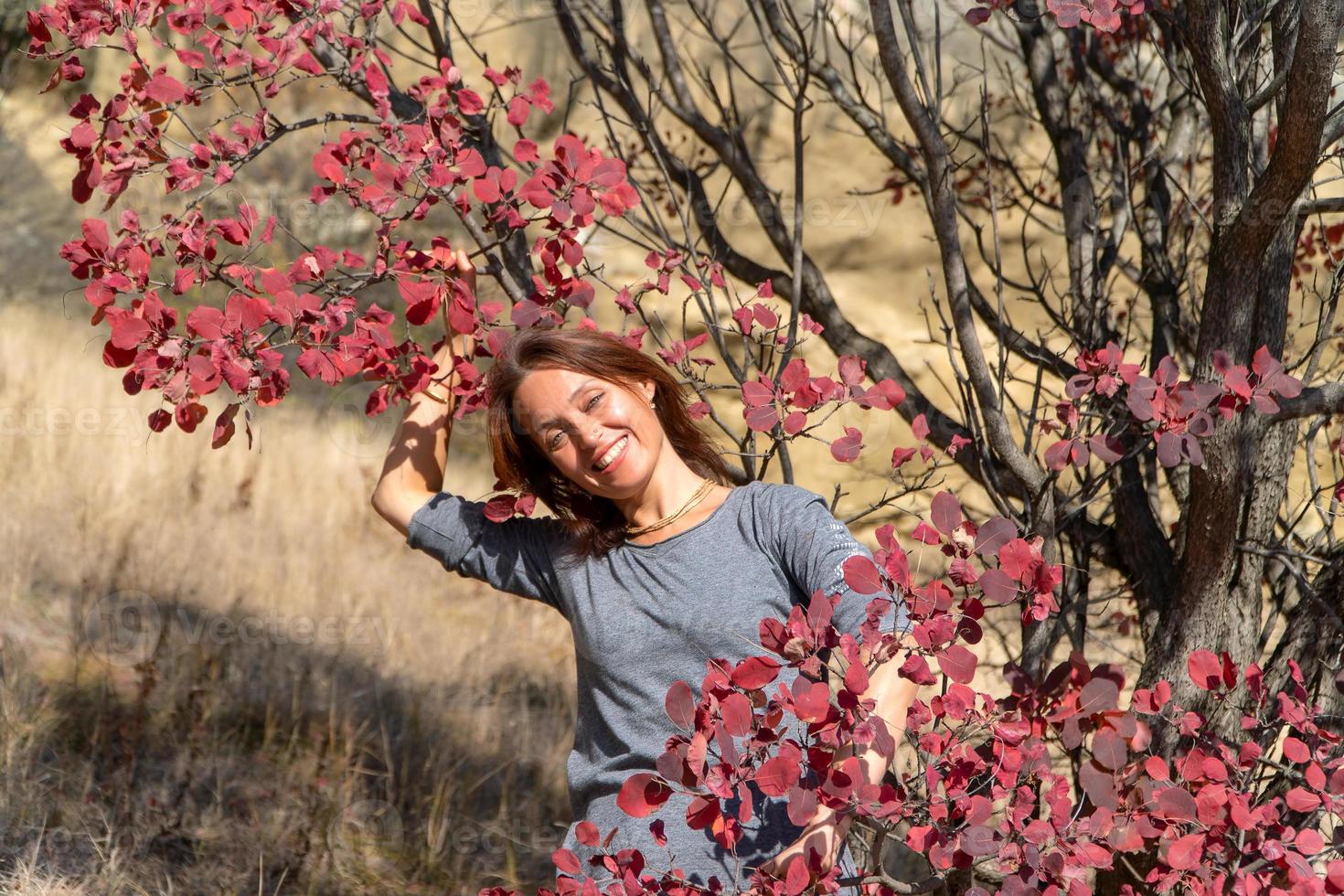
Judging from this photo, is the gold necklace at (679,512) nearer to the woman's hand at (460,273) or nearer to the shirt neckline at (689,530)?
the shirt neckline at (689,530)

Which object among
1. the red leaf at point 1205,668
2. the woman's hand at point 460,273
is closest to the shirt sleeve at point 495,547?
the woman's hand at point 460,273

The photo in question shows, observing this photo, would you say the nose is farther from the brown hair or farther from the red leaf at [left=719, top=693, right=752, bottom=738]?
the red leaf at [left=719, top=693, right=752, bottom=738]

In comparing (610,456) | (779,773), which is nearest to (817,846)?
(779,773)

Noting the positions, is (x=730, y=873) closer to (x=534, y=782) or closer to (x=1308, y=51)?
(x=1308, y=51)

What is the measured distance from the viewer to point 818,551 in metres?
1.83

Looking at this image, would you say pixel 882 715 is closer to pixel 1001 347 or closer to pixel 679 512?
pixel 679 512

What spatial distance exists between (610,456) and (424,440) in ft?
1.30

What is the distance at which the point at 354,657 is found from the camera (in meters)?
4.93

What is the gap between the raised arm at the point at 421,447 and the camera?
2166mm

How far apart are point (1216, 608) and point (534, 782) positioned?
253cm

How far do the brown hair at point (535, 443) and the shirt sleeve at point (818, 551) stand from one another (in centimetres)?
26

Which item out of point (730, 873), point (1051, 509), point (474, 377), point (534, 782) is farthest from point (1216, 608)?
point (534, 782)

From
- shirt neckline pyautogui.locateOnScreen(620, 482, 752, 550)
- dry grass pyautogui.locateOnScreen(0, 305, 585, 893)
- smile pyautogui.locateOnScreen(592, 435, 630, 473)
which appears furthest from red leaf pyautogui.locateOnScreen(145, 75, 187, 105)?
dry grass pyautogui.locateOnScreen(0, 305, 585, 893)

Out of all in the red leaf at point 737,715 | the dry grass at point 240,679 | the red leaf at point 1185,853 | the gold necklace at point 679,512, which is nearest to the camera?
the red leaf at point 737,715
